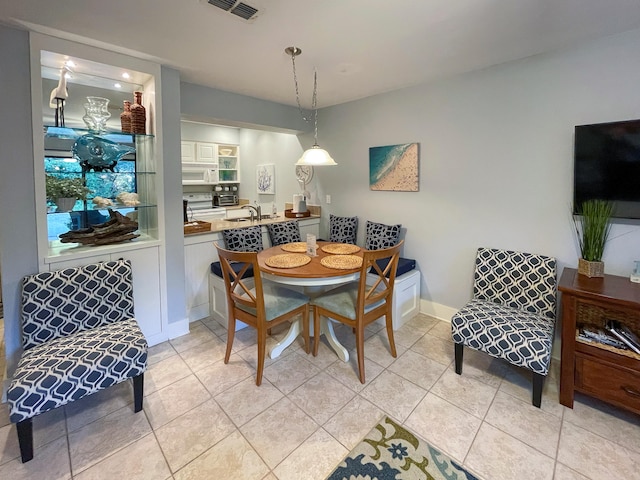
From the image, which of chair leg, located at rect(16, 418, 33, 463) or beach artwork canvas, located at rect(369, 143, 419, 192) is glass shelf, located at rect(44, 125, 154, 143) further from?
beach artwork canvas, located at rect(369, 143, 419, 192)

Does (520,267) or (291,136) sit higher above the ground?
(291,136)

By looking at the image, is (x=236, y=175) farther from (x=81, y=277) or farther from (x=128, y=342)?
(x=128, y=342)

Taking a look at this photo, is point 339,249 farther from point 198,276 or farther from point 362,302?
point 198,276

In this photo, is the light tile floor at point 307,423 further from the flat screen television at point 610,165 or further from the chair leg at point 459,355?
the flat screen television at point 610,165

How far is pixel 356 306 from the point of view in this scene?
89.3 inches

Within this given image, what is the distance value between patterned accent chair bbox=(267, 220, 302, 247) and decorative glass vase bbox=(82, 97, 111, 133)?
6.00 ft

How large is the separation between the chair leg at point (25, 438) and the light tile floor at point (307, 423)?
0.05m

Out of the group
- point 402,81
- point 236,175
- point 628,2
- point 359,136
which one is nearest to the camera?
point 628,2

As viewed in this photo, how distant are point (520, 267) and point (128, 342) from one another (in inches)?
113

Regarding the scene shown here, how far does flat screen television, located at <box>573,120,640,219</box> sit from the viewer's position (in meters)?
2.04

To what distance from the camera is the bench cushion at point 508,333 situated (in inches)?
76.6

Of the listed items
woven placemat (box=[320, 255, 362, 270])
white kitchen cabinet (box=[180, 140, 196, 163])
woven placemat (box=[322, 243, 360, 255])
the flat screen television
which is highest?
white kitchen cabinet (box=[180, 140, 196, 163])

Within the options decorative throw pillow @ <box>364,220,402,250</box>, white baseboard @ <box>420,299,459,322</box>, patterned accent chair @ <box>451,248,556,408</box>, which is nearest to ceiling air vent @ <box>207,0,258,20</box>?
decorative throw pillow @ <box>364,220,402,250</box>

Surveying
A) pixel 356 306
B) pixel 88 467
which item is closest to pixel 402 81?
pixel 356 306
